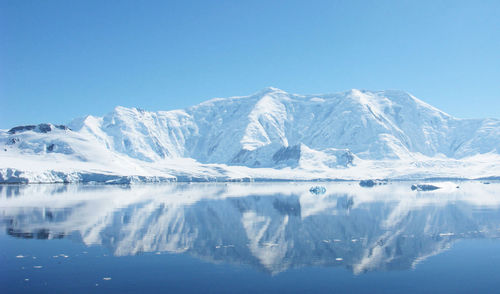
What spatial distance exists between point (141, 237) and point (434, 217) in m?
32.6

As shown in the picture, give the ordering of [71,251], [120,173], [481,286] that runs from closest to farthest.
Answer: [481,286], [71,251], [120,173]

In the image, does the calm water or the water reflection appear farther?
the water reflection

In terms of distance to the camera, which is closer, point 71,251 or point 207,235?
point 71,251

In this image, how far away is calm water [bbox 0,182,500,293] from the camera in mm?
22219

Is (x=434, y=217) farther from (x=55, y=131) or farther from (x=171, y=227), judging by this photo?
(x=55, y=131)

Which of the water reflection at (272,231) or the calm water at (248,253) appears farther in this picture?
the water reflection at (272,231)

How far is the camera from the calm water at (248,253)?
22.2m

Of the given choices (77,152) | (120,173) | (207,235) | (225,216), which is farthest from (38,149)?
(207,235)

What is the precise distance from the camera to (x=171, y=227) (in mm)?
40625

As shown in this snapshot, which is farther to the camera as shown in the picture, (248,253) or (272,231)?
(272,231)

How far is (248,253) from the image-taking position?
29641 millimetres

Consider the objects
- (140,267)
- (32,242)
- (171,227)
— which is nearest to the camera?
(140,267)

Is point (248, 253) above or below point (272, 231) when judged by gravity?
below

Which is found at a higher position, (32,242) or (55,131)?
(55,131)
